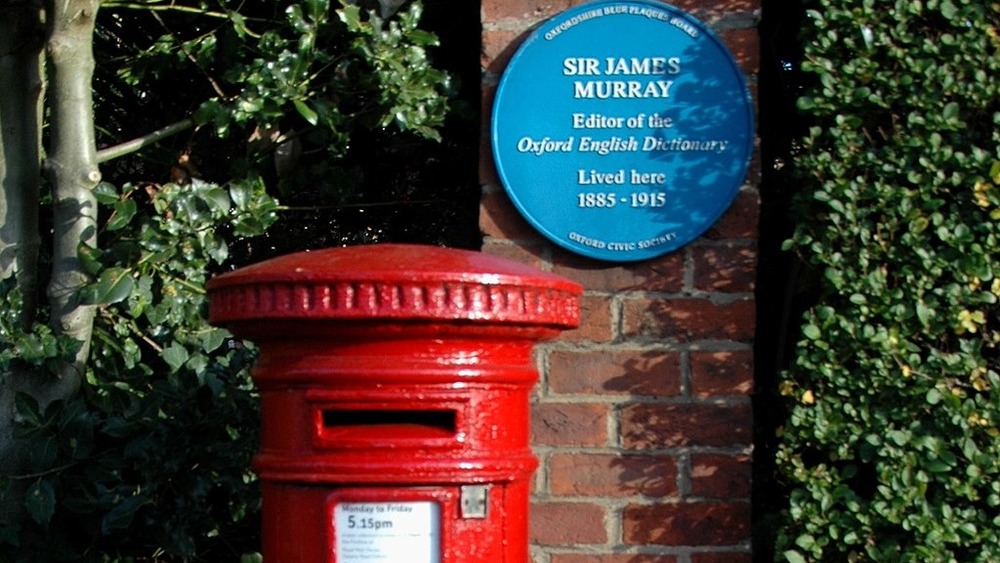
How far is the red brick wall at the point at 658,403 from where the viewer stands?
3221 millimetres

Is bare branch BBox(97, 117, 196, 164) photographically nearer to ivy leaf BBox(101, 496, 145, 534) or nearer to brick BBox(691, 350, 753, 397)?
ivy leaf BBox(101, 496, 145, 534)

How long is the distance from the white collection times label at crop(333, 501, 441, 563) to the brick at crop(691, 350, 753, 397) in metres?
1.16

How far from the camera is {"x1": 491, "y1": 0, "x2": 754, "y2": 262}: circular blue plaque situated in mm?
3207

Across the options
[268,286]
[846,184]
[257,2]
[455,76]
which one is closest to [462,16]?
[455,76]

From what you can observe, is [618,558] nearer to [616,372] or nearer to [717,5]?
[616,372]

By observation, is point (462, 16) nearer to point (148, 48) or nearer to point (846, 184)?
point (148, 48)

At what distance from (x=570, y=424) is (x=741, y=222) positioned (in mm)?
655

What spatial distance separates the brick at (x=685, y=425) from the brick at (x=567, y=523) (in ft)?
0.64

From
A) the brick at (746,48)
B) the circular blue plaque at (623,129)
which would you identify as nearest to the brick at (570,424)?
the circular blue plaque at (623,129)

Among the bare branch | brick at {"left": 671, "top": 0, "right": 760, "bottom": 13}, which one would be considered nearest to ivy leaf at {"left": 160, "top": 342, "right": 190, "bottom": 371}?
the bare branch

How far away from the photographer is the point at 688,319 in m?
3.23

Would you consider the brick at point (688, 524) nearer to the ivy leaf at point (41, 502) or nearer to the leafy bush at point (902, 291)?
the leafy bush at point (902, 291)

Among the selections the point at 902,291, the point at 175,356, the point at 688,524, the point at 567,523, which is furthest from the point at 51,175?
the point at 902,291

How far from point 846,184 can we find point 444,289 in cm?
129
